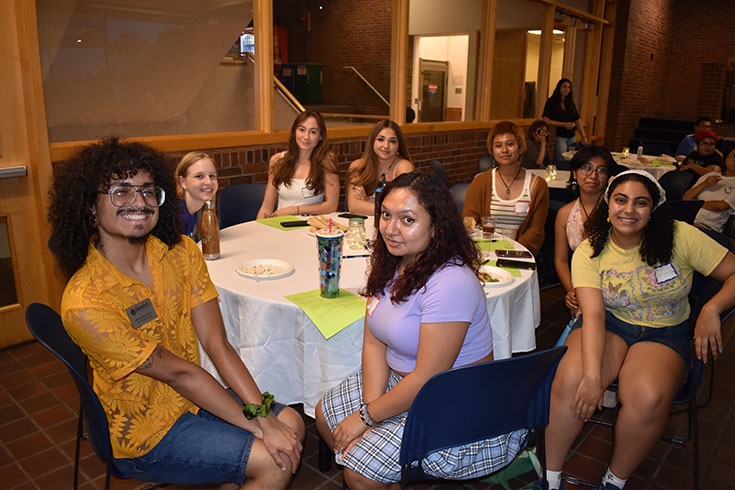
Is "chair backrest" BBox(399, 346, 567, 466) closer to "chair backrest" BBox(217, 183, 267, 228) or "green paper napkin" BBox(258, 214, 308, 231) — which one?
"green paper napkin" BBox(258, 214, 308, 231)

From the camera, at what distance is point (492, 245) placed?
8.91ft

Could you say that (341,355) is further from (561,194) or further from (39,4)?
(561,194)

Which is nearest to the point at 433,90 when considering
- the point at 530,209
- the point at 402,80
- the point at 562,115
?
the point at 402,80

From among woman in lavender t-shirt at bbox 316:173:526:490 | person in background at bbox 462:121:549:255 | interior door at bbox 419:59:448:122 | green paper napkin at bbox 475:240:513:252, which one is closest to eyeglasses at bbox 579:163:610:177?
person in background at bbox 462:121:549:255

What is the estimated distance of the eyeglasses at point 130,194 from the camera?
4.77 ft

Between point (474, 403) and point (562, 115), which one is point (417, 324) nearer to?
point (474, 403)

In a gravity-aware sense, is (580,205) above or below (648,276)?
above

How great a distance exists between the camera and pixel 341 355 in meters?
1.99

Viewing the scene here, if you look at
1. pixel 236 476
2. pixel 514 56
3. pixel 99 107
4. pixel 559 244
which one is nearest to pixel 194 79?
pixel 99 107

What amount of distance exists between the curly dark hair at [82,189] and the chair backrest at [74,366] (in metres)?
0.16

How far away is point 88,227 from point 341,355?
945 millimetres

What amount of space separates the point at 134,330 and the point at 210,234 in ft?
3.40

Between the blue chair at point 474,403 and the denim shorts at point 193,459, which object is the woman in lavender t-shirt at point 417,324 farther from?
the denim shorts at point 193,459

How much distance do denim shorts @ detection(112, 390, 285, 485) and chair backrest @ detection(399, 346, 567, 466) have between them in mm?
455
